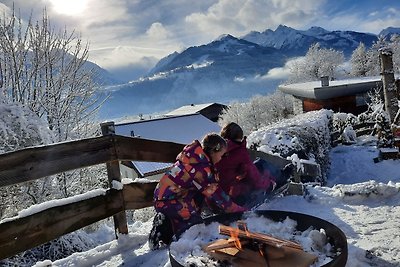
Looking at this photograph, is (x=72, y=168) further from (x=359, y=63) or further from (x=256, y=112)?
(x=256, y=112)

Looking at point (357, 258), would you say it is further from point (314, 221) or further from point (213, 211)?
point (213, 211)

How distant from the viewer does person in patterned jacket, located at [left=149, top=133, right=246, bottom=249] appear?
11.0ft

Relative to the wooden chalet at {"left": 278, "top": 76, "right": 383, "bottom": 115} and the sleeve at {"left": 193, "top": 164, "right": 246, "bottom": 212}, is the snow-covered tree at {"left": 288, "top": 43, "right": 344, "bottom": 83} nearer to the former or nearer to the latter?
the wooden chalet at {"left": 278, "top": 76, "right": 383, "bottom": 115}

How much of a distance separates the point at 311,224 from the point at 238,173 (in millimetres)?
1535

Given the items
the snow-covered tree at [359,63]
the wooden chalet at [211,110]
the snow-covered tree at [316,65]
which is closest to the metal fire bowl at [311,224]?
the snow-covered tree at [359,63]

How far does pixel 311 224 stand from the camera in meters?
2.66

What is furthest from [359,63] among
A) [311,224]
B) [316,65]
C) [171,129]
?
[311,224]

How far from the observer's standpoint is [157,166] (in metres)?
29.4

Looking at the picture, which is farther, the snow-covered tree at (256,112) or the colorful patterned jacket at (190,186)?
the snow-covered tree at (256,112)

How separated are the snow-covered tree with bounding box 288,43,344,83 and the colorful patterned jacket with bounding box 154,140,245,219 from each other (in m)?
56.3

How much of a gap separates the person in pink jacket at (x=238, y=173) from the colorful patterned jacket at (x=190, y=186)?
0.69 metres

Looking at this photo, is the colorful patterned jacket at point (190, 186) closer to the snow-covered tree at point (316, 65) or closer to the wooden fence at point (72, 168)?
the wooden fence at point (72, 168)

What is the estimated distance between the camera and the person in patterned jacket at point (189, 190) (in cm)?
335

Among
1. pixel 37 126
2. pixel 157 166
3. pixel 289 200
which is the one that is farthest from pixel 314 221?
pixel 157 166
